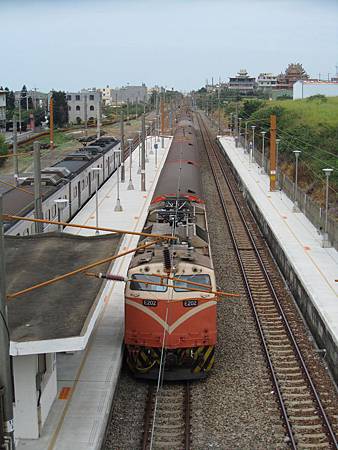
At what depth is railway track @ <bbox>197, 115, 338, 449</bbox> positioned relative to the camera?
1220 cm

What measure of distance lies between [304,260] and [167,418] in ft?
37.8

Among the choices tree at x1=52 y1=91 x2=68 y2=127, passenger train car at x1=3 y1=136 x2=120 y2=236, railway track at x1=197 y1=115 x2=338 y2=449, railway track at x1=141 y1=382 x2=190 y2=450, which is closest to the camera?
railway track at x1=141 y1=382 x2=190 y2=450

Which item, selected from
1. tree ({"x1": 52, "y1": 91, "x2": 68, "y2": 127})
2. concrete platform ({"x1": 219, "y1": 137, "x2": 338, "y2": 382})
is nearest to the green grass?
concrete platform ({"x1": 219, "y1": 137, "x2": 338, "y2": 382})

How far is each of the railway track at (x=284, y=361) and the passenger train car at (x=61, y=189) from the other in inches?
269

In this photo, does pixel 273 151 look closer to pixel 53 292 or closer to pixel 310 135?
pixel 310 135

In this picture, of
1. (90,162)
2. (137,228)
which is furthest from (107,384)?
(90,162)

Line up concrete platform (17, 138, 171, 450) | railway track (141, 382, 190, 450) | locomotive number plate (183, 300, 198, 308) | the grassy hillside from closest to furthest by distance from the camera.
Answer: concrete platform (17, 138, 171, 450), railway track (141, 382, 190, 450), locomotive number plate (183, 300, 198, 308), the grassy hillside

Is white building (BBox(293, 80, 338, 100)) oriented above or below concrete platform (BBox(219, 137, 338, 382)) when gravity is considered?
above

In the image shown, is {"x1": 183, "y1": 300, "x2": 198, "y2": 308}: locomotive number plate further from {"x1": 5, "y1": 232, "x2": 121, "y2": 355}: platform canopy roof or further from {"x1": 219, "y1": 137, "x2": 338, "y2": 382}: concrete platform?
{"x1": 219, "y1": 137, "x2": 338, "y2": 382}: concrete platform

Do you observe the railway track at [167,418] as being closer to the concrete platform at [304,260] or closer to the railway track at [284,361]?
the railway track at [284,361]

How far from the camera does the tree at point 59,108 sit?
274ft

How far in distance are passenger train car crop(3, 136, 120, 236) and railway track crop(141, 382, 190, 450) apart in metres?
7.62

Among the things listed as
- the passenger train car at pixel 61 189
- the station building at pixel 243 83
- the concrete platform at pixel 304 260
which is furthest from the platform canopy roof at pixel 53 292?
the station building at pixel 243 83

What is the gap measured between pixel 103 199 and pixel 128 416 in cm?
2463
